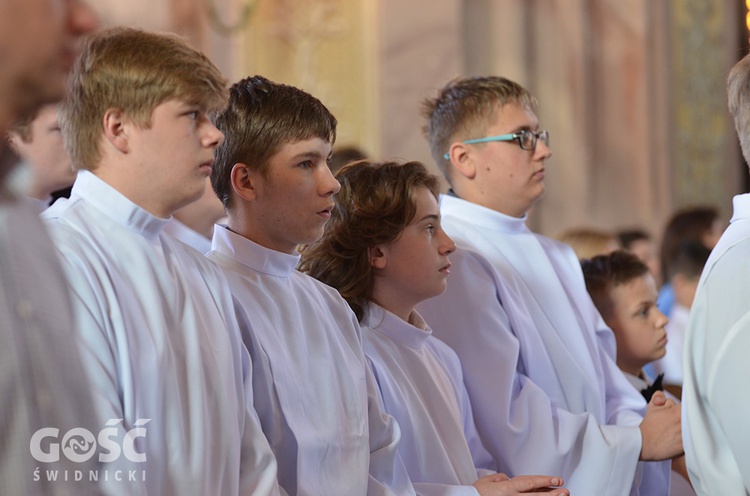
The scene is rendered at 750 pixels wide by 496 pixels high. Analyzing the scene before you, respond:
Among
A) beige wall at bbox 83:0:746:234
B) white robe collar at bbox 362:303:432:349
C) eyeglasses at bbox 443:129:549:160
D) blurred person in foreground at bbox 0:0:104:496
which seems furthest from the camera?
beige wall at bbox 83:0:746:234

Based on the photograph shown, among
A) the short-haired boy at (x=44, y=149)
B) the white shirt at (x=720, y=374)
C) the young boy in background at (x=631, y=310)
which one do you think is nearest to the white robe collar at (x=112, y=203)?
the short-haired boy at (x=44, y=149)

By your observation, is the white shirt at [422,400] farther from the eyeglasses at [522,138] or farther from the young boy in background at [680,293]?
the young boy in background at [680,293]

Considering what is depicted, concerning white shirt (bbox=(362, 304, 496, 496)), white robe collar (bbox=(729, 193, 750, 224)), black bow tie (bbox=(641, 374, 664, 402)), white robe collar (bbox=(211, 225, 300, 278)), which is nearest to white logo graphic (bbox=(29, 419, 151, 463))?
white robe collar (bbox=(211, 225, 300, 278))

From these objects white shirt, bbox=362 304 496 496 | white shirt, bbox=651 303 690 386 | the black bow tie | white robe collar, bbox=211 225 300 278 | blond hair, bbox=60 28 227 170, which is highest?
blond hair, bbox=60 28 227 170

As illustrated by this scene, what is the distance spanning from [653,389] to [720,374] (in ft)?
4.46

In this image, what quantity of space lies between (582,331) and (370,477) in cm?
145

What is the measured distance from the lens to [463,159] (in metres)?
4.09

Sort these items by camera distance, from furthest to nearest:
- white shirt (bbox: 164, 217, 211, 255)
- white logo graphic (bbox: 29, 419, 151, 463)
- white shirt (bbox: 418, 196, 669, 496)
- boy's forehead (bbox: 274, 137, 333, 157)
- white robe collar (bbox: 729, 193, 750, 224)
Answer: white shirt (bbox: 164, 217, 211, 255), white shirt (bbox: 418, 196, 669, 496), white robe collar (bbox: 729, 193, 750, 224), boy's forehead (bbox: 274, 137, 333, 157), white logo graphic (bbox: 29, 419, 151, 463)

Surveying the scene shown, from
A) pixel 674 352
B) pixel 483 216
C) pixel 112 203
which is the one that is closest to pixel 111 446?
pixel 112 203

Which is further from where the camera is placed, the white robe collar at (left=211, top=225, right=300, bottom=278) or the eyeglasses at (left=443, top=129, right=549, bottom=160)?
the eyeglasses at (left=443, top=129, right=549, bottom=160)

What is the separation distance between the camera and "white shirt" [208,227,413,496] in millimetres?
2646

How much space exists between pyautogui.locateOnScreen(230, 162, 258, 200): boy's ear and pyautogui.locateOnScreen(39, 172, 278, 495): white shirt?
1.28 feet

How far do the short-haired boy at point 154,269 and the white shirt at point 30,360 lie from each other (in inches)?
33.2

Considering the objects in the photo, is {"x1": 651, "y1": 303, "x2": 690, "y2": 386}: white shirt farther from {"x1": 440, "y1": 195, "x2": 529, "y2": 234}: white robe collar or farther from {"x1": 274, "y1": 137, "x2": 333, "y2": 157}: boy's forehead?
{"x1": 274, "y1": 137, "x2": 333, "y2": 157}: boy's forehead
